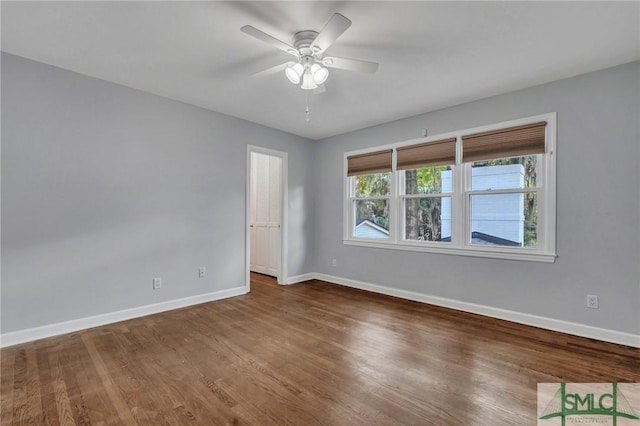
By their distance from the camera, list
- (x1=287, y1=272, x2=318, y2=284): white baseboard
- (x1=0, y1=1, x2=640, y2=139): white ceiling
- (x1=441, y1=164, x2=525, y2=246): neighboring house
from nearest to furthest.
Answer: (x1=0, y1=1, x2=640, y2=139): white ceiling < (x1=441, y1=164, x2=525, y2=246): neighboring house < (x1=287, y1=272, x2=318, y2=284): white baseboard

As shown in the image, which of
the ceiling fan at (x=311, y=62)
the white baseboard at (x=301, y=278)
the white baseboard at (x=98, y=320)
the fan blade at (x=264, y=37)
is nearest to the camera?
the fan blade at (x=264, y=37)

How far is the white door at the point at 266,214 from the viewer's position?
5.23 meters

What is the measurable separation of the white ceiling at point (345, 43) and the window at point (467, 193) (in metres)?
0.60

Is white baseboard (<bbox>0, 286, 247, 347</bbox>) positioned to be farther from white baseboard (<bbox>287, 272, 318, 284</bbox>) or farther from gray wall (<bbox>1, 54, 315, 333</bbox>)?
white baseboard (<bbox>287, 272, 318, 284</bbox>)

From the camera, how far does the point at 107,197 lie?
308cm

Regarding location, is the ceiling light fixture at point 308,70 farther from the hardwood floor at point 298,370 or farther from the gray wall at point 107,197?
the hardwood floor at point 298,370

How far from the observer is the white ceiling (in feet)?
6.49

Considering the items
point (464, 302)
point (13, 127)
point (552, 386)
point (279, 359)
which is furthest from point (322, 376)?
point (13, 127)

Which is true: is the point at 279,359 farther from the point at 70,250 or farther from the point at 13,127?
the point at 13,127

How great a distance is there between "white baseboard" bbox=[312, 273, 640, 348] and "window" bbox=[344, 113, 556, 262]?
2.07 feet

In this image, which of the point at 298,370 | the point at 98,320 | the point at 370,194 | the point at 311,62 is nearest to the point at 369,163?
the point at 370,194

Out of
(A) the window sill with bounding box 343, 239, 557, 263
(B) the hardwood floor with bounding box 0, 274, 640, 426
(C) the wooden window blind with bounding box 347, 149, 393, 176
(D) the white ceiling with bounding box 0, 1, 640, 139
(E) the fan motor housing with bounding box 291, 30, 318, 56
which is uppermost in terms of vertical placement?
(D) the white ceiling with bounding box 0, 1, 640, 139

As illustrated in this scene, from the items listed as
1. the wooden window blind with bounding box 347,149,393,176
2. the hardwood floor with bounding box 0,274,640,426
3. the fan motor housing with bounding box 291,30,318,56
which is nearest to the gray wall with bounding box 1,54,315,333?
the hardwood floor with bounding box 0,274,640,426

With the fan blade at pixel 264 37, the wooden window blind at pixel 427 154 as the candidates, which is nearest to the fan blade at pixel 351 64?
the fan blade at pixel 264 37
